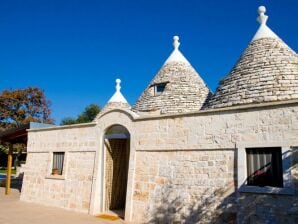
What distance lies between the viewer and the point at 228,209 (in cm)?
683

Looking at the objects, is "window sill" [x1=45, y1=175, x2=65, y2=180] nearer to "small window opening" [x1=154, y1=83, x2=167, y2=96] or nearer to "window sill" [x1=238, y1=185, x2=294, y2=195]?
"small window opening" [x1=154, y1=83, x2=167, y2=96]

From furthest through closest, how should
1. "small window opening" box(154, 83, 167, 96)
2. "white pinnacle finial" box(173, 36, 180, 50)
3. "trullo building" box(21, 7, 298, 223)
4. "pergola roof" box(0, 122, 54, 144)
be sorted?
1. "white pinnacle finial" box(173, 36, 180, 50)
2. "small window opening" box(154, 83, 167, 96)
3. "pergola roof" box(0, 122, 54, 144)
4. "trullo building" box(21, 7, 298, 223)

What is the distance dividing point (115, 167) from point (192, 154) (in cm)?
392

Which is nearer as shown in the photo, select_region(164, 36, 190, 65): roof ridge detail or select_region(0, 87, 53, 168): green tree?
select_region(164, 36, 190, 65): roof ridge detail

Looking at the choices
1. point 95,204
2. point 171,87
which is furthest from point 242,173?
point 171,87

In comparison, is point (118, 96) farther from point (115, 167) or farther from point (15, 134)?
point (115, 167)

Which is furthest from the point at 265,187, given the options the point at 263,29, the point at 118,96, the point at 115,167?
the point at 118,96

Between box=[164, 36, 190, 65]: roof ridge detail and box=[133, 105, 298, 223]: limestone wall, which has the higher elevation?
box=[164, 36, 190, 65]: roof ridge detail

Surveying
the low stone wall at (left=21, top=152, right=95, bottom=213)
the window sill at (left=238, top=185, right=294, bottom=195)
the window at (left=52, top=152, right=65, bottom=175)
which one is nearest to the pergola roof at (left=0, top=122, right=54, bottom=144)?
the low stone wall at (left=21, top=152, right=95, bottom=213)

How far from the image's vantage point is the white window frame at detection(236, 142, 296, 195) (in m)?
6.09

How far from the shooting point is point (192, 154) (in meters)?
7.81

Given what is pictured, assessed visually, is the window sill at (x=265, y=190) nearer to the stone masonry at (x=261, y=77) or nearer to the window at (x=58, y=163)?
the stone masonry at (x=261, y=77)

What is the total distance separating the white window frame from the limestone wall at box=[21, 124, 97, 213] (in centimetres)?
550

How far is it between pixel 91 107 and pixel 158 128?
35337 millimetres
